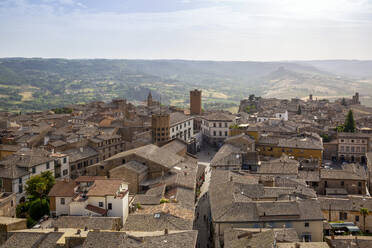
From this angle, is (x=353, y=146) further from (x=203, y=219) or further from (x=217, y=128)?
(x=203, y=219)

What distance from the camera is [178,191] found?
4544 centimetres

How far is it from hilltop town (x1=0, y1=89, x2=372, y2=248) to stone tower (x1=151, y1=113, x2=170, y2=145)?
0.65ft

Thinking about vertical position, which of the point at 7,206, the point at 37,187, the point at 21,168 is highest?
the point at 21,168

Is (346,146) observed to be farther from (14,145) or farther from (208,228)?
(14,145)

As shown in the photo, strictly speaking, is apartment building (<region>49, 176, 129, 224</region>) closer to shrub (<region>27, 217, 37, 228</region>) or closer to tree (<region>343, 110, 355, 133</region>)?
shrub (<region>27, 217, 37, 228</region>)

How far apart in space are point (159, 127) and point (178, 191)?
29.3m

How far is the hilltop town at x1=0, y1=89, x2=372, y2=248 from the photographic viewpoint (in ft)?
108

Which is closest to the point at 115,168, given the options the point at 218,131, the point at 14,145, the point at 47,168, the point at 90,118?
the point at 47,168

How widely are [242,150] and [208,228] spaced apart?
23324 millimetres

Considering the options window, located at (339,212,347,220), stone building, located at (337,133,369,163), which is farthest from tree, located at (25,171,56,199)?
stone building, located at (337,133,369,163)

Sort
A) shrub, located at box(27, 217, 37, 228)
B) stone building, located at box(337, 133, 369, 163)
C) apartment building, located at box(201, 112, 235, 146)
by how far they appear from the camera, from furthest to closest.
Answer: apartment building, located at box(201, 112, 235, 146) → stone building, located at box(337, 133, 369, 163) → shrub, located at box(27, 217, 37, 228)

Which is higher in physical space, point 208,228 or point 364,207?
point 364,207

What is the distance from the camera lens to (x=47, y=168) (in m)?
54.6

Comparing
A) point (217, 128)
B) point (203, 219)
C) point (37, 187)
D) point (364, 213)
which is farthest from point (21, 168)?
point (217, 128)
